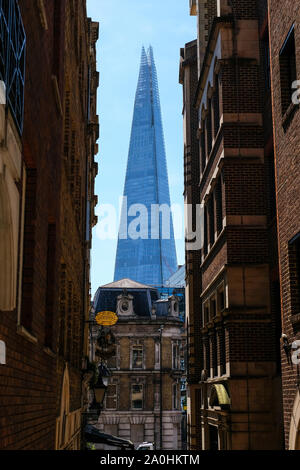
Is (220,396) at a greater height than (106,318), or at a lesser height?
lesser

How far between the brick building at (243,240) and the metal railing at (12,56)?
1251cm

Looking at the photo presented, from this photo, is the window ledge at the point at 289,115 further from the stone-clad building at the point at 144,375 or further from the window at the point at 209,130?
the stone-clad building at the point at 144,375

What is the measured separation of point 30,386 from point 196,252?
81.6ft

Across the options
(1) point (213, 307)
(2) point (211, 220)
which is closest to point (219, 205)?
(2) point (211, 220)

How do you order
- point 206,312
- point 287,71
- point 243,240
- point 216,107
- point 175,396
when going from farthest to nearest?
1. point 175,396
2. point 206,312
3. point 216,107
4. point 243,240
5. point 287,71

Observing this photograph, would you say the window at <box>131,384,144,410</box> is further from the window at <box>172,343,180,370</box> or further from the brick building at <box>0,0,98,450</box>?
the brick building at <box>0,0,98,450</box>

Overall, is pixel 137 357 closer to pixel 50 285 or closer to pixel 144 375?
pixel 144 375

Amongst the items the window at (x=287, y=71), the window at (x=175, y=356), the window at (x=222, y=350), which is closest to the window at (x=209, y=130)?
the window at (x=222, y=350)

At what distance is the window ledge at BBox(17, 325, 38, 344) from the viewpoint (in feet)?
23.7

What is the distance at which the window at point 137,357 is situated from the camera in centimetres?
6725

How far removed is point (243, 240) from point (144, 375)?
162ft

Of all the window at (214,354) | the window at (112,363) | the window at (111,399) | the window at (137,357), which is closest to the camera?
the window at (214,354)

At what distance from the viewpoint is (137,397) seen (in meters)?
66.9
